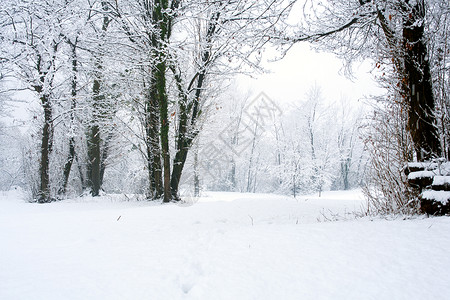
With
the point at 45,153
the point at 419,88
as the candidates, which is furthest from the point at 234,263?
the point at 45,153

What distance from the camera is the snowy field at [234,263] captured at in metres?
1.63

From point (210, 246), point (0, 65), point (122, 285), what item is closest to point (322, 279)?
point (210, 246)

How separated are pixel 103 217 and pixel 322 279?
3434 mm

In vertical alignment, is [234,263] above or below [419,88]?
below

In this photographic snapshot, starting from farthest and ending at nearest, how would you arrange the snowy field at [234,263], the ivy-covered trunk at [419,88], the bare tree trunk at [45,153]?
the bare tree trunk at [45,153] → the ivy-covered trunk at [419,88] → the snowy field at [234,263]

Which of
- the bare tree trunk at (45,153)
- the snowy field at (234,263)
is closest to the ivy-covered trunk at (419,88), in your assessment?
the snowy field at (234,263)

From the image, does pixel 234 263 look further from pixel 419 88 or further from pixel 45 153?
pixel 45 153

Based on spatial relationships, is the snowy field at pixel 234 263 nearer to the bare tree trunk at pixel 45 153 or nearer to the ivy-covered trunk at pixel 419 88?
the ivy-covered trunk at pixel 419 88

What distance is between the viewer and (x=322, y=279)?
5.62ft

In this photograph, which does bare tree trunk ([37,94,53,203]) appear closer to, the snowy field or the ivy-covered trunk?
the snowy field

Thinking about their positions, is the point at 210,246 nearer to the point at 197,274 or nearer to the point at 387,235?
the point at 197,274

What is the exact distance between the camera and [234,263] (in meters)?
2.08

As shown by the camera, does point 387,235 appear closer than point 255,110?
Yes

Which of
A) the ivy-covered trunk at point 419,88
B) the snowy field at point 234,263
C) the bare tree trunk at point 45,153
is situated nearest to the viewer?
the snowy field at point 234,263
